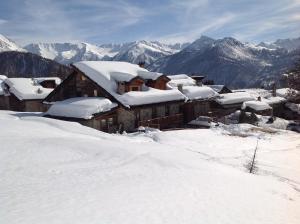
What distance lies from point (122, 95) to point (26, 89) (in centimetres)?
2423

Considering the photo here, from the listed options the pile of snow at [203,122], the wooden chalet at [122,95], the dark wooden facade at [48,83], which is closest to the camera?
the wooden chalet at [122,95]

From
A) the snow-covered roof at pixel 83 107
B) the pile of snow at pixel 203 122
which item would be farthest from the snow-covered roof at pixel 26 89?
the pile of snow at pixel 203 122

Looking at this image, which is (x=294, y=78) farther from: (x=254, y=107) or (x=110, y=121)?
(x=254, y=107)

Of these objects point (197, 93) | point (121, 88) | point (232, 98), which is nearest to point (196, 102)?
point (197, 93)

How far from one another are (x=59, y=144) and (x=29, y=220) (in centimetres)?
806

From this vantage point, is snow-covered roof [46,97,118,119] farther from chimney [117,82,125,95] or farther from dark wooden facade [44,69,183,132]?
chimney [117,82,125,95]

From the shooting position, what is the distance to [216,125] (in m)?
38.0

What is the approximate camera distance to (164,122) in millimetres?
39000

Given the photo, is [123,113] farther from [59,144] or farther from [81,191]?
[81,191]

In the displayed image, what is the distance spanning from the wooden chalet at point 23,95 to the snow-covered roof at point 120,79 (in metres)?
16.7

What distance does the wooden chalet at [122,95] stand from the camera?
34312mm

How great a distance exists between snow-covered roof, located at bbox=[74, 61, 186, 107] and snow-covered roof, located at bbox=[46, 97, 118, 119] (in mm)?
1532

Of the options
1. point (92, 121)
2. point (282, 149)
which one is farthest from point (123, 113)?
point (282, 149)

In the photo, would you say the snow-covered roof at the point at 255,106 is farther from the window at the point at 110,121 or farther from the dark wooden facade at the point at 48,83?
the dark wooden facade at the point at 48,83
